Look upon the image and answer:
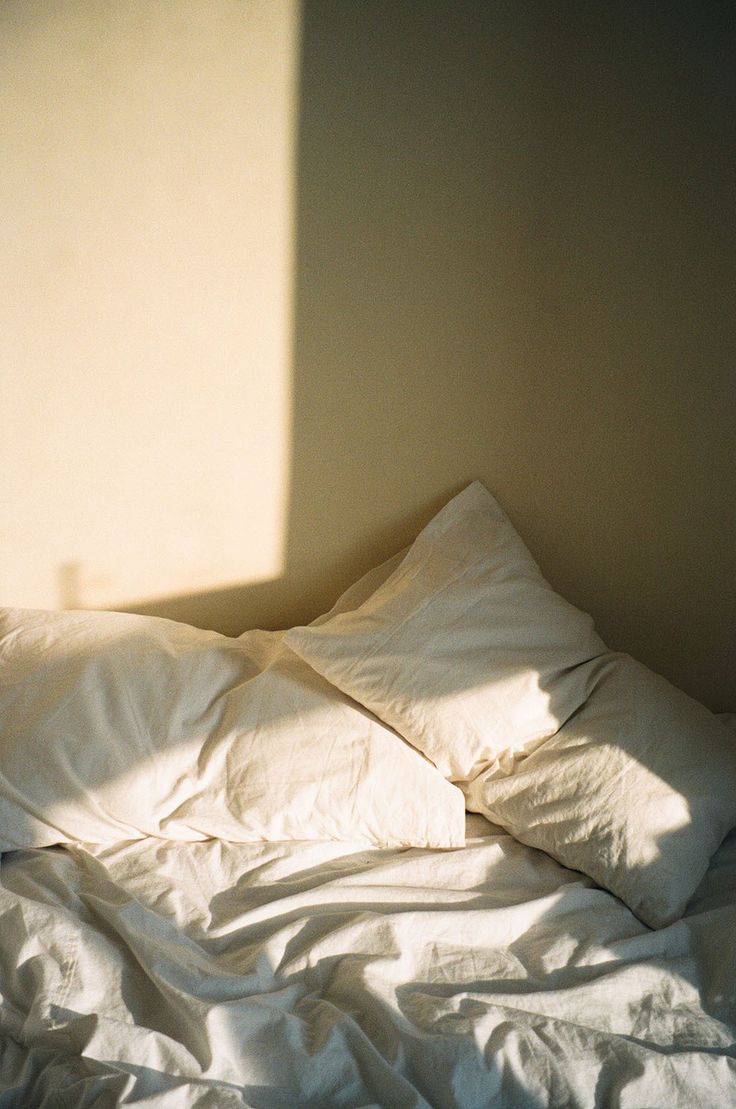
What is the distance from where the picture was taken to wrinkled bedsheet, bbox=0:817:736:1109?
1.07 m

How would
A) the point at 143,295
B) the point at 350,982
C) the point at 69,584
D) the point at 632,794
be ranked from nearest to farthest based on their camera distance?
the point at 350,982, the point at 632,794, the point at 143,295, the point at 69,584

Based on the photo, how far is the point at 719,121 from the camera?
171 cm

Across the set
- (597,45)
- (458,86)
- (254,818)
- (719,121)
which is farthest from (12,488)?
(719,121)

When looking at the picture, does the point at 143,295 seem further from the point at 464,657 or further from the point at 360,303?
the point at 464,657

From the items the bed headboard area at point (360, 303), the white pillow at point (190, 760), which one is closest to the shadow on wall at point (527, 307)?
the bed headboard area at point (360, 303)

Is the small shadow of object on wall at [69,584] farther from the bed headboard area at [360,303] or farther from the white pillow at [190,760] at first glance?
the white pillow at [190,760]

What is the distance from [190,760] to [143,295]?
829 mm

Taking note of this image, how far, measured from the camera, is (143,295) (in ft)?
5.75

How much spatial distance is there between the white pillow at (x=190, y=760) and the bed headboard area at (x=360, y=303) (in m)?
0.36

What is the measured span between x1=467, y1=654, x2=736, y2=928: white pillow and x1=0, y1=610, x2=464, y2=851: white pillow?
126 mm

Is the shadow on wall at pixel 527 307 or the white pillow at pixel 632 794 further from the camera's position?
the shadow on wall at pixel 527 307

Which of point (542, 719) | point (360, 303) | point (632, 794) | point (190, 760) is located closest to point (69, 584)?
point (190, 760)

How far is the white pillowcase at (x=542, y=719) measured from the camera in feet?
4.67

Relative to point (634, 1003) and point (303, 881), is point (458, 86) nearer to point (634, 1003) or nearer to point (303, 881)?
point (303, 881)
